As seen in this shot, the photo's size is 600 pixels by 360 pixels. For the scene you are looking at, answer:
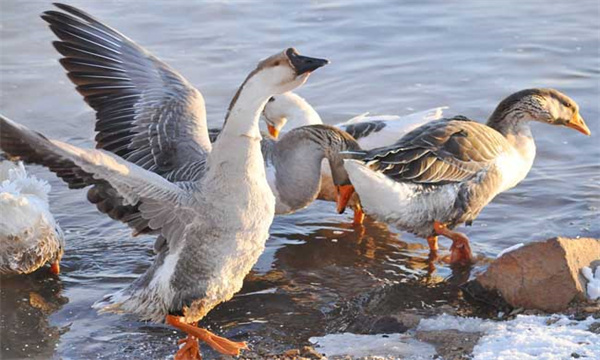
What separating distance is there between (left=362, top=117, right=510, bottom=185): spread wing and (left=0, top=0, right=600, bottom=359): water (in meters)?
0.66

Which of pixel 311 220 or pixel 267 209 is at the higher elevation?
pixel 267 209

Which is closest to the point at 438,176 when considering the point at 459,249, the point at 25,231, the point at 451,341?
the point at 459,249

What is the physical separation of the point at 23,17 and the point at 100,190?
8035 millimetres

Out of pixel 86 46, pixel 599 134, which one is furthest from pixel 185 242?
pixel 599 134

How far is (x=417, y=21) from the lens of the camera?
42.6ft

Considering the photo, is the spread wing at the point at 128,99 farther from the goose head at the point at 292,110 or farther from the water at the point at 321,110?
the goose head at the point at 292,110

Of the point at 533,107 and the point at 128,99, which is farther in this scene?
the point at 533,107

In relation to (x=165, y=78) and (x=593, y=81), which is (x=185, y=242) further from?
(x=593, y=81)

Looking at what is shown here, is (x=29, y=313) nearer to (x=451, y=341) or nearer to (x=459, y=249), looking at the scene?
(x=451, y=341)

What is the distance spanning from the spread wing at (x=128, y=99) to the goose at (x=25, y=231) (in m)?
0.61

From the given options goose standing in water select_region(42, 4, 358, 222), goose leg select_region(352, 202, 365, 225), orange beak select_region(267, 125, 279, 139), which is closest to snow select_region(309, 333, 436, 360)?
goose standing in water select_region(42, 4, 358, 222)

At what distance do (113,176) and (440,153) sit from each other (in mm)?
2927

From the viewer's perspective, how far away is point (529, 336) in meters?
5.51

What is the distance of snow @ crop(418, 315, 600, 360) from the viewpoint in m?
5.29
